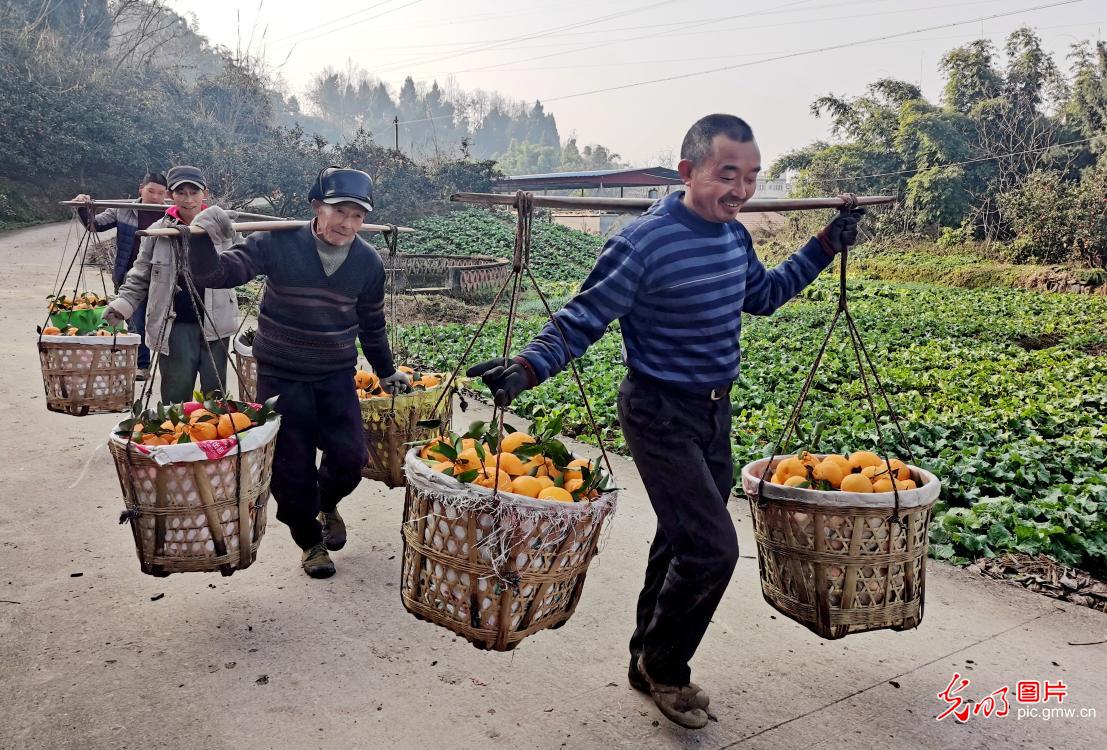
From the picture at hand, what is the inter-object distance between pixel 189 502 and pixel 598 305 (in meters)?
1.71

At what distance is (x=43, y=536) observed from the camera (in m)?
4.46

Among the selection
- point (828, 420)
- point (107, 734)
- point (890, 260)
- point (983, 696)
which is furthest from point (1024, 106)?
point (107, 734)

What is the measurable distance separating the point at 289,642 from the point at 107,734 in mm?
789

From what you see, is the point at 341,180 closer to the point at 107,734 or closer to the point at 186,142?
the point at 107,734

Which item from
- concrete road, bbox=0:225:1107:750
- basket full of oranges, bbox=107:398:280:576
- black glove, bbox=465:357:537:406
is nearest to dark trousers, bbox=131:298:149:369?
concrete road, bbox=0:225:1107:750

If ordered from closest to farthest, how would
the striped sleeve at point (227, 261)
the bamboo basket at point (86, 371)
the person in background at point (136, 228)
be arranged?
the striped sleeve at point (227, 261)
the bamboo basket at point (86, 371)
the person in background at point (136, 228)

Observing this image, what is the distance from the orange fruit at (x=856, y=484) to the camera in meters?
2.87

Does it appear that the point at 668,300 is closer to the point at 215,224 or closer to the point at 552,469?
the point at 552,469

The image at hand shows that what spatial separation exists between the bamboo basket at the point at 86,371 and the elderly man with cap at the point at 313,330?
1979 mm

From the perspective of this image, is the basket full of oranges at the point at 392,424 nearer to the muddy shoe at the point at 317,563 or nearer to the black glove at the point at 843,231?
the muddy shoe at the point at 317,563

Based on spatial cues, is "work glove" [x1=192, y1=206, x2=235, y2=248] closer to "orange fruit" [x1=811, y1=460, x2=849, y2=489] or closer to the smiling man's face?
the smiling man's face

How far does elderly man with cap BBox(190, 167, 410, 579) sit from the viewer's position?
3797 millimetres

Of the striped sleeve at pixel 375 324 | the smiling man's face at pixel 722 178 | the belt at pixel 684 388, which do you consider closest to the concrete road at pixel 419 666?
the striped sleeve at pixel 375 324

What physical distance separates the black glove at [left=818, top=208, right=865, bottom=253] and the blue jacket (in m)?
0.55
